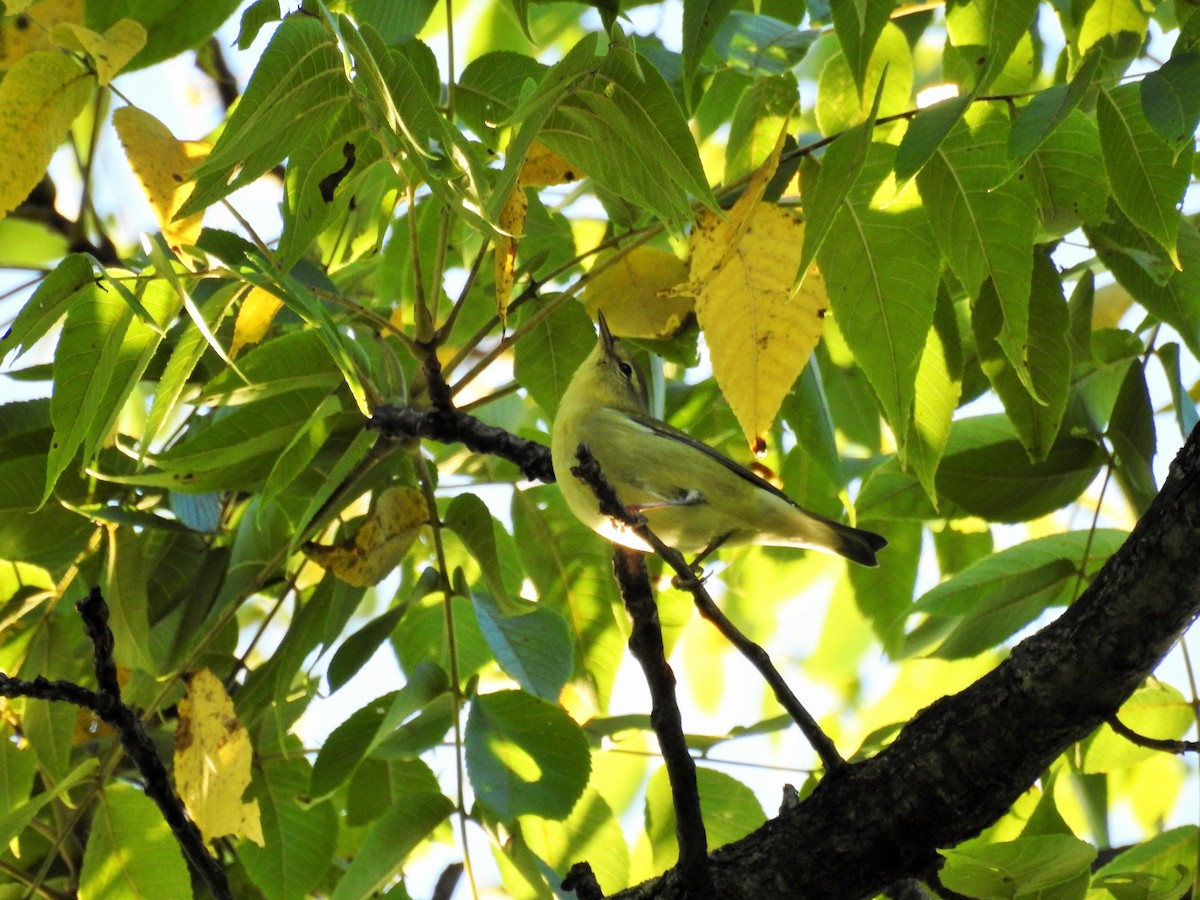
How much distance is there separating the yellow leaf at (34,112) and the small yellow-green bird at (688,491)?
142 cm

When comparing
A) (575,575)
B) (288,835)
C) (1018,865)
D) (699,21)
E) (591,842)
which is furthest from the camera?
(575,575)

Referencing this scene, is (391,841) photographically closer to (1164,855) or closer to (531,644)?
(531,644)

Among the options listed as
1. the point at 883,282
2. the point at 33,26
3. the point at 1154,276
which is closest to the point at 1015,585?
the point at 1154,276

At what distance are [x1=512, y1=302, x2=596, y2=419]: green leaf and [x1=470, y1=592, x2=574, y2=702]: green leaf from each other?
1.93 feet

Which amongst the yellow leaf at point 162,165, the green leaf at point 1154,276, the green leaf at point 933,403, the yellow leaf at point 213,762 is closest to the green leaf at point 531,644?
the yellow leaf at point 213,762

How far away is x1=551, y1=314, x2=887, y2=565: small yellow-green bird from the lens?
3488 mm

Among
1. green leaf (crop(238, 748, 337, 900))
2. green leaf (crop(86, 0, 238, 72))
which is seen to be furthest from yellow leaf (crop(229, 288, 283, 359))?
green leaf (crop(238, 748, 337, 900))

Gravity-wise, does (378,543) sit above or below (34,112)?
below

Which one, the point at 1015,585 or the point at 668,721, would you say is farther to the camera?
the point at 1015,585

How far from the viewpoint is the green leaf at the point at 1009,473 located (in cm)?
302

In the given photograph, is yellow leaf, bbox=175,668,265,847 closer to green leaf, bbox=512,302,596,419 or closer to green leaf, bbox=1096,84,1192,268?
green leaf, bbox=512,302,596,419

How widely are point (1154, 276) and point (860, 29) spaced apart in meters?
0.78

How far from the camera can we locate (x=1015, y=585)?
9.91ft

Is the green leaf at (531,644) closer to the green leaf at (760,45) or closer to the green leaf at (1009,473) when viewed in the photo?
the green leaf at (1009,473)
